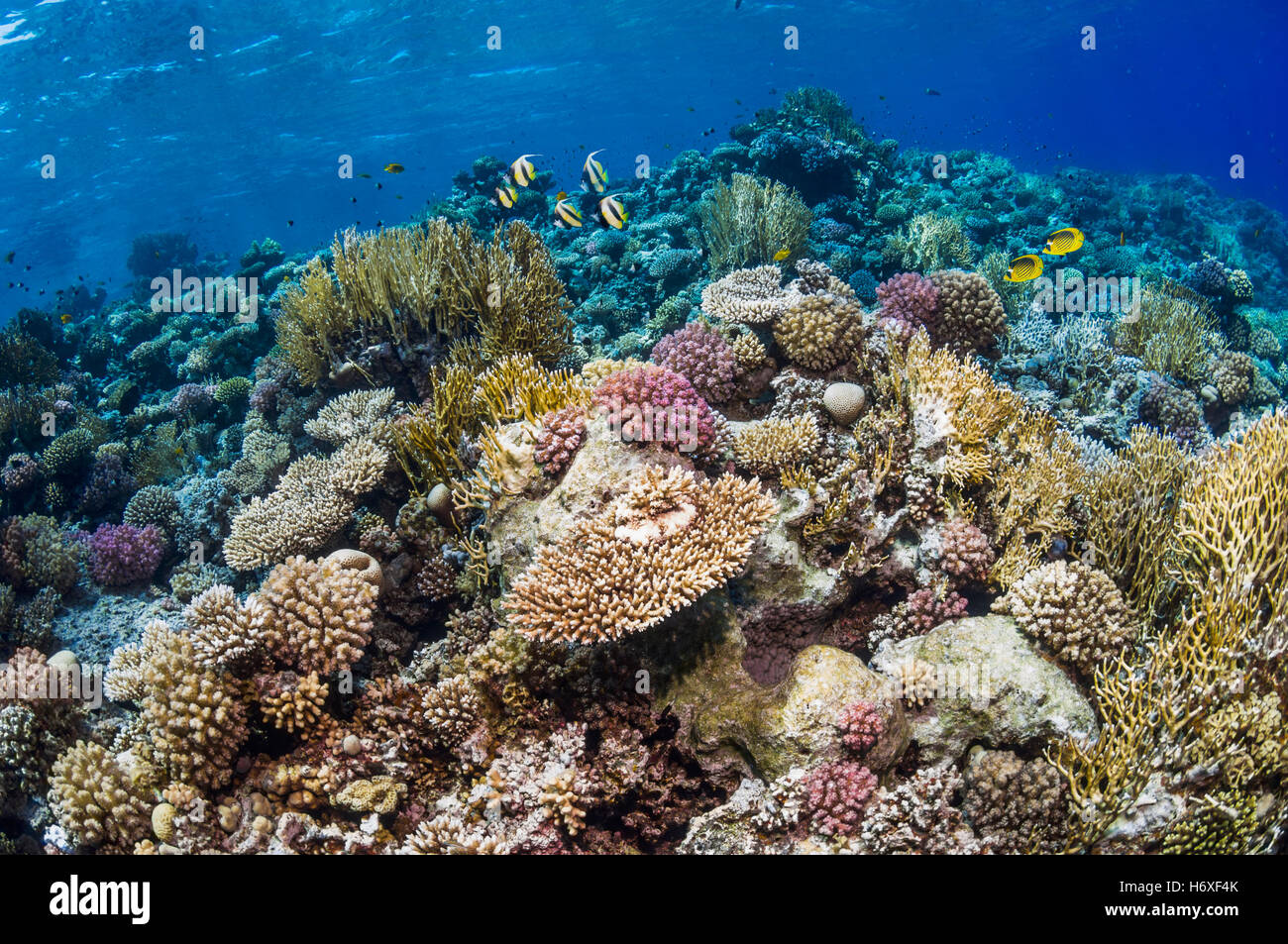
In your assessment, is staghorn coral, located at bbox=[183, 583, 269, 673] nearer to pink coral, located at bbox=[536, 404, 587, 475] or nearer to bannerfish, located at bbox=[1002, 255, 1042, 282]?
pink coral, located at bbox=[536, 404, 587, 475]

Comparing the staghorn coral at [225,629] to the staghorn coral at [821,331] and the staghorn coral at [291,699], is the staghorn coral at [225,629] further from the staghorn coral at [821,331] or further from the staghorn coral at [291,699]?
the staghorn coral at [821,331]

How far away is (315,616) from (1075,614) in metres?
5.69

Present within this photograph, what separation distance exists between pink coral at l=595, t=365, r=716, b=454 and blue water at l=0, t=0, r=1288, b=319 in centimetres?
1921

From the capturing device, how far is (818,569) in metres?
4.82

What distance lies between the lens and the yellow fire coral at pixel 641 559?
3.83 meters

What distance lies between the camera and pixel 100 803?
4180mm

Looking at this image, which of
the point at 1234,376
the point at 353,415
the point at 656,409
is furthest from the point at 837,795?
the point at 1234,376

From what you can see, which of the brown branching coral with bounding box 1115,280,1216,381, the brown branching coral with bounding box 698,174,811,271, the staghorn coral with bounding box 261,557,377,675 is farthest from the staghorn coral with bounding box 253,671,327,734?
the brown branching coral with bounding box 1115,280,1216,381

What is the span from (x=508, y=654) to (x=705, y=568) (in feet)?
5.76

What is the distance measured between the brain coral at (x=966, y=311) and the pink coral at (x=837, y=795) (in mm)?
5651

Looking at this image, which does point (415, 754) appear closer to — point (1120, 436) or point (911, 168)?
point (1120, 436)

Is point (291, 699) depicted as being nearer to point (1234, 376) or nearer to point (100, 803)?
point (100, 803)

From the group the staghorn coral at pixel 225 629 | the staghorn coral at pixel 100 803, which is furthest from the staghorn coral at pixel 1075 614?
the staghorn coral at pixel 100 803
